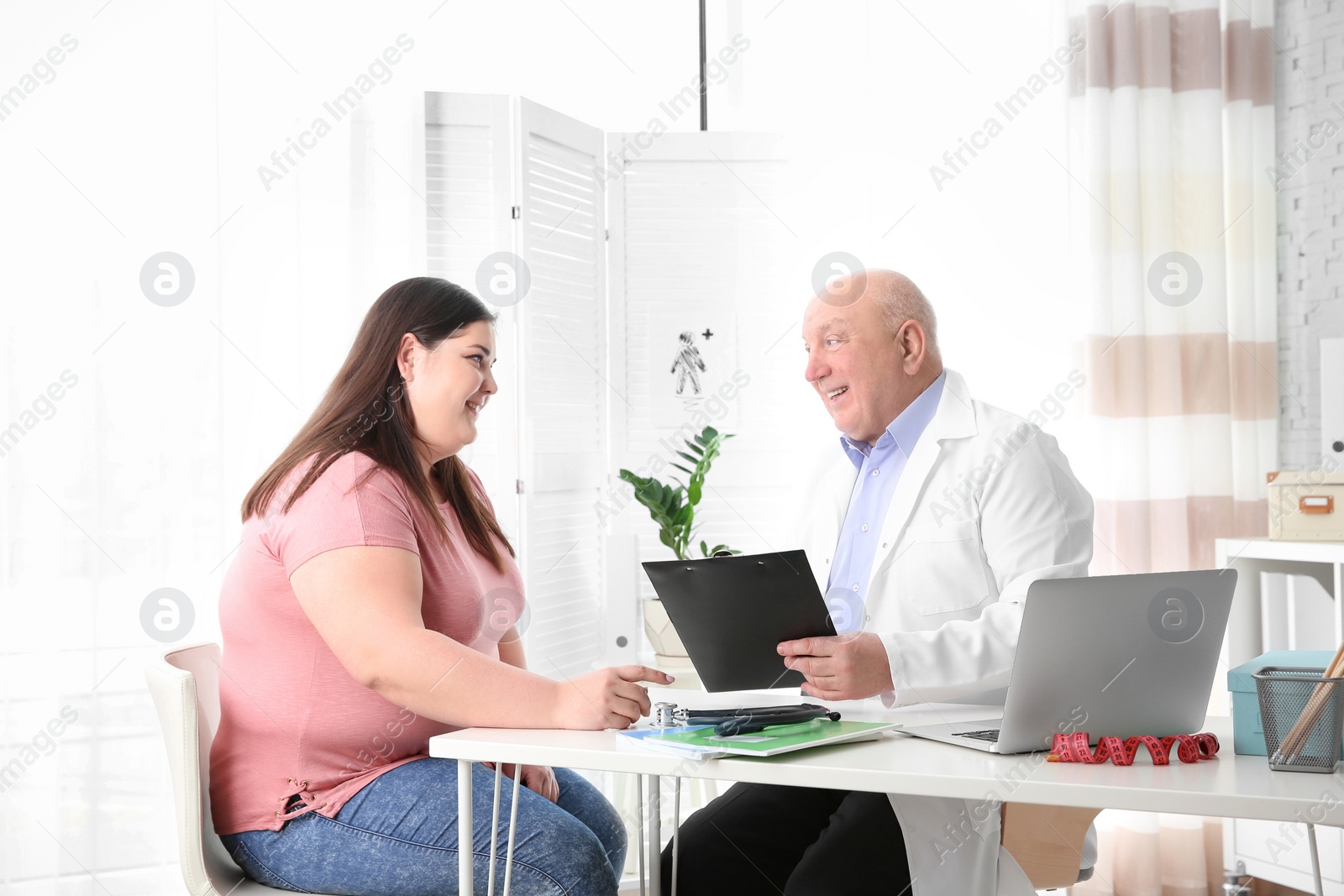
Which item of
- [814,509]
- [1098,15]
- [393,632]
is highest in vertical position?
[1098,15]

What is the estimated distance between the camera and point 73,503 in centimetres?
244

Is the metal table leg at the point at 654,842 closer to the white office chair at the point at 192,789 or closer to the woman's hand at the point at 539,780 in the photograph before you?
the woman's hand at the point at 539,780

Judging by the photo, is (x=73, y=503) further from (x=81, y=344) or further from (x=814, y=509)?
(x=814, y=509)

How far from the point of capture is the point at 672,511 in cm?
306

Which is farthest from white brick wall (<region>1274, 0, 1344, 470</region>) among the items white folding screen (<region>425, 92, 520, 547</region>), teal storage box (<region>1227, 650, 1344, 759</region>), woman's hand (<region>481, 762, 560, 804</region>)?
woman's hand (<region>481, 762, 560, 804</region>)

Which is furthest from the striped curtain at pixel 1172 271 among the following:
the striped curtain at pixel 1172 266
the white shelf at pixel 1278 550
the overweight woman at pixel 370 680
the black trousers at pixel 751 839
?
the overweight woman at pixel 370 680

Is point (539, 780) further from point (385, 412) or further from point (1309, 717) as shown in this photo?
point (1309, 717)

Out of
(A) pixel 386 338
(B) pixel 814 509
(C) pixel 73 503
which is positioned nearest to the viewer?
(A) pixel 386 338

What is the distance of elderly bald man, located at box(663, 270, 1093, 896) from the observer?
4.95 ft

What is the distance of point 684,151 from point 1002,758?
253cm

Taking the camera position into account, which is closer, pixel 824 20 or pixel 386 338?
pixel 386 338

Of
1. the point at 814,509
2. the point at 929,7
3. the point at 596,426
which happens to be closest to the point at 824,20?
the point at 929,7

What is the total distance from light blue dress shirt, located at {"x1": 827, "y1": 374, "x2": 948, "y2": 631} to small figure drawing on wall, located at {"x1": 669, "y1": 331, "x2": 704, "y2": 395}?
1.28m

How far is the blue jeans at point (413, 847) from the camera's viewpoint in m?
1.41
